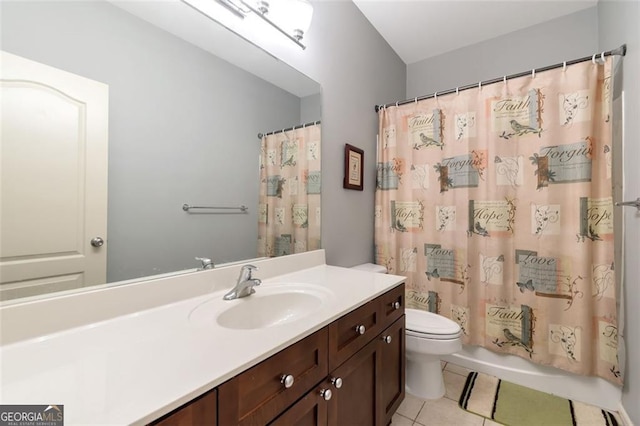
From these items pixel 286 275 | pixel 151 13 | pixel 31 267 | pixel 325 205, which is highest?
pixel 151 13

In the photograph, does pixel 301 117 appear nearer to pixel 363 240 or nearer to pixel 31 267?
pixel 363 240

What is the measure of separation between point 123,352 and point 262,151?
955 mm

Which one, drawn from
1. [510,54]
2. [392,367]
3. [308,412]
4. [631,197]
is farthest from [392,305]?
[510,54]

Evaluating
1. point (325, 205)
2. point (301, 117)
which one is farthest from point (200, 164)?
point (325, 205)

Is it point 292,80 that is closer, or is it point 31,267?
point 31,267

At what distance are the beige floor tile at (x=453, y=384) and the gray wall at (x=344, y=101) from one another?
0.92 meters

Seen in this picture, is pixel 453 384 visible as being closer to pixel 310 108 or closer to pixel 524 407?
pixel 524 407

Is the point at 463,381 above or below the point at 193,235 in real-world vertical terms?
below

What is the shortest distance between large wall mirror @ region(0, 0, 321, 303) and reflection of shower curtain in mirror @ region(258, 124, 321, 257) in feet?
0.20

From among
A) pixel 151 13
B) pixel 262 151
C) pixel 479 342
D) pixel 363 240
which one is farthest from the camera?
pixel 363 240

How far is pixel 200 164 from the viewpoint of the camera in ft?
3.53

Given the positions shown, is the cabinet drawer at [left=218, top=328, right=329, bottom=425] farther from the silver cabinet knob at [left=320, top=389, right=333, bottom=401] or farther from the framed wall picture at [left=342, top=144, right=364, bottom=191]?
the framed wall picture at [left=342, top=144, right=364, bottom=191]

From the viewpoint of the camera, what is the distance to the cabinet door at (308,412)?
0.70m

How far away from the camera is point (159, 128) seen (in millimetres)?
955
